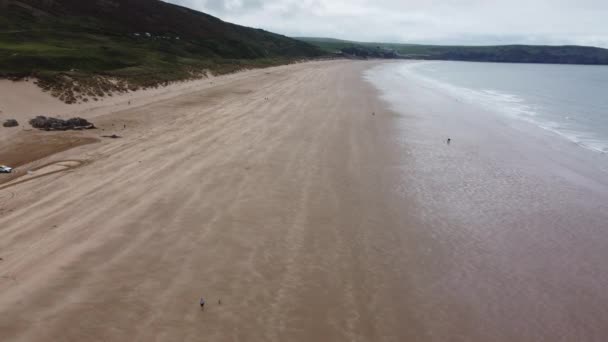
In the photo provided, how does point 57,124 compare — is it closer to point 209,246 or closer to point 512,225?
point 209,246

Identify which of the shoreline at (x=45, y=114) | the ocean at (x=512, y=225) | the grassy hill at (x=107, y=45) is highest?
the grassy hill at (x=107, y=45)

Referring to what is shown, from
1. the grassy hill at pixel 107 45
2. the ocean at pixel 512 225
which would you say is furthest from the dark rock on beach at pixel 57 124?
the ocean at pixel 512 225

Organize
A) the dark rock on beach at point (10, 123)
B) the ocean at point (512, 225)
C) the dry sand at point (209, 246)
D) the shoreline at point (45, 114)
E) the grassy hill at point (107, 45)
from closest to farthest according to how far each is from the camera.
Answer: the dry sand at point (209, 246), the ocean at point (512, 225), the shoreline at point (45, 114), the dark rock on beach at point (10, 123), the grassy hill at point (107, 45)

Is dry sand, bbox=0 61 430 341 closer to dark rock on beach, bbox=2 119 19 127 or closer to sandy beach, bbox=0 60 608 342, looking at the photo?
sandy beach, bbox=0 60 608 342

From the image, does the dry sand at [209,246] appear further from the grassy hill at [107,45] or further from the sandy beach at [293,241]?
the grassy hill at [107,45]

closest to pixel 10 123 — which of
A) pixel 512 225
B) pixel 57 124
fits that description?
pixel 57 124

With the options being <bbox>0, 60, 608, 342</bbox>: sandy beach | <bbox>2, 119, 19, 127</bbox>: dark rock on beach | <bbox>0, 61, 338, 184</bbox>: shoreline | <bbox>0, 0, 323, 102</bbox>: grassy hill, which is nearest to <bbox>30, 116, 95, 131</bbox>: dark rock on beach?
<bbox>0, 61, 338, 184</bbox>: shoreline
